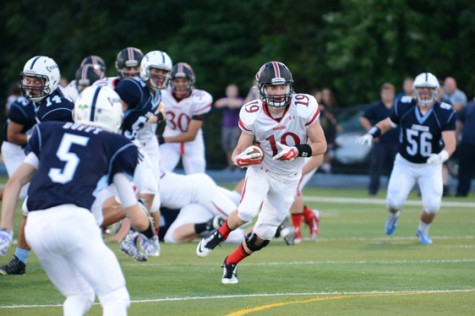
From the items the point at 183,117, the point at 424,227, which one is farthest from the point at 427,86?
the point at 183,117

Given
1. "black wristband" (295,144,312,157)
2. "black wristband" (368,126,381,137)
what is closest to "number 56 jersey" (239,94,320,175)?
"black wristband" (295,144,312,157)

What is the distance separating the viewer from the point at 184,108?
15.1 meters

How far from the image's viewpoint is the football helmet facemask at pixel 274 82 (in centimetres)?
984

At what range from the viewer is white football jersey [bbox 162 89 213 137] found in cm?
1505

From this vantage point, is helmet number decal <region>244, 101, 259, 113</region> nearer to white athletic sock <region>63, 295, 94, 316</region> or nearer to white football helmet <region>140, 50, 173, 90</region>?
white football helmet <region>140, 50, 173, 90</region>

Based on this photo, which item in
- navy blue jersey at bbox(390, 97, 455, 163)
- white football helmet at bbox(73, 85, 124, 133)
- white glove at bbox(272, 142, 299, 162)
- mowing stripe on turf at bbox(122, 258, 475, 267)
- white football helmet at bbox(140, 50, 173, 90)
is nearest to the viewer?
white football helmet at bbox(73, 85, 124, 133)

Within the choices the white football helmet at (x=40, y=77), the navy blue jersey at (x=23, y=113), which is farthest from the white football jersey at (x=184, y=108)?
the white football helmet at (x=40, y=77)

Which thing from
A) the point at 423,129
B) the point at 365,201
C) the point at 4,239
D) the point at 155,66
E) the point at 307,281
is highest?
the point at 155,66

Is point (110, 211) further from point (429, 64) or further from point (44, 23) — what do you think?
point (44, 23)

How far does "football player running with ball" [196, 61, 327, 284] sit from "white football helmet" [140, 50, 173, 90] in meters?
1.88

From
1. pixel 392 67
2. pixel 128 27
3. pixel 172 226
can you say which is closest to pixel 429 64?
pixel 392 67

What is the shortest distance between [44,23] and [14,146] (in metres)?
21.8

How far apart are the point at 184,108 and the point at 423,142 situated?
3343 millimetres

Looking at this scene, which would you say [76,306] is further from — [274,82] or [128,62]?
[128,62]
